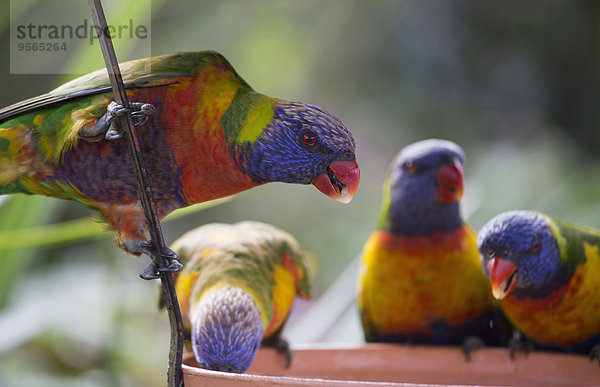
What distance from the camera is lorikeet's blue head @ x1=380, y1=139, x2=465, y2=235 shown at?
60.2 inches

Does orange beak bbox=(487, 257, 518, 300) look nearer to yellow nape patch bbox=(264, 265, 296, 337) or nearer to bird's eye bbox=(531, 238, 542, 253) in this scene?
bird's eye bbox=(531, 238, 542, 253)

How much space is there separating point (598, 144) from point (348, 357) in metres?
2.75

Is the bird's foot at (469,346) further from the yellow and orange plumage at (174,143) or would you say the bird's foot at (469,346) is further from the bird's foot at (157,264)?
the bird's foot at (157,264)

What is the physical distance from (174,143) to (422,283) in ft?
2.63

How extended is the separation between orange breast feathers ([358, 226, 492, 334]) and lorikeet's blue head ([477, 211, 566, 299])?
0.61 feet

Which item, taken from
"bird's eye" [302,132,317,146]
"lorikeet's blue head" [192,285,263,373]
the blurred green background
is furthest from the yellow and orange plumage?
the blurred green background

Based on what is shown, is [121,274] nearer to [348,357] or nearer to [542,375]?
[348,357]

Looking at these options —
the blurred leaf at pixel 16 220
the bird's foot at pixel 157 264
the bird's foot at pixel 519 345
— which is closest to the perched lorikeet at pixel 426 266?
the bird's foot at pixel 519 345

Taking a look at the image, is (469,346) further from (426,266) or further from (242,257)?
(242,257)

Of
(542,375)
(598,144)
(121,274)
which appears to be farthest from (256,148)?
(598,144)

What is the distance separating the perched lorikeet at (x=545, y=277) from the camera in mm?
1193

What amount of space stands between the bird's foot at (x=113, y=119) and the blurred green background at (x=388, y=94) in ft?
5.03

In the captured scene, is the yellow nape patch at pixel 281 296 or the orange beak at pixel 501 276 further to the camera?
the yellow nape patch at pixel 281 296

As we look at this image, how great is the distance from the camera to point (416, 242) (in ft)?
4.96
